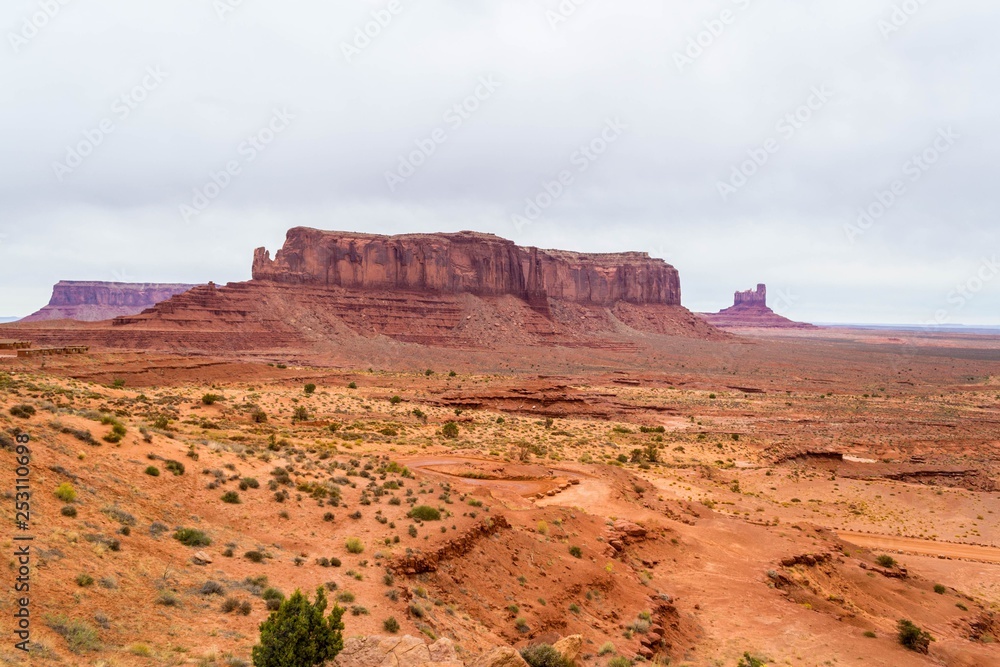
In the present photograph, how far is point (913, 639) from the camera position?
1605 cm

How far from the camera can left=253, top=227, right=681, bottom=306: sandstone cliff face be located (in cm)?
11775

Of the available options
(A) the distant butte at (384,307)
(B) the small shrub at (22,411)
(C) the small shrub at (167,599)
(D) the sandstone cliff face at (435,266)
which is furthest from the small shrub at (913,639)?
(D) the sandstone cliff face at (435,266)

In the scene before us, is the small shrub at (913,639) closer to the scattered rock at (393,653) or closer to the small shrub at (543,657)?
the small shrub at (543,657)

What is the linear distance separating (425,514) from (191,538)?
18.9 ft

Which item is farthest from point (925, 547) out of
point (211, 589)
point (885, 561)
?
point (211, 589)

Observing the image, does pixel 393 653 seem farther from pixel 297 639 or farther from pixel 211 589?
pixel 211 589

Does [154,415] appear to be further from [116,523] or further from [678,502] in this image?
[678,502]

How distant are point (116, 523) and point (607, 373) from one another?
77029 millimetres

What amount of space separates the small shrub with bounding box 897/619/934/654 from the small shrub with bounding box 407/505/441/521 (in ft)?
40.5

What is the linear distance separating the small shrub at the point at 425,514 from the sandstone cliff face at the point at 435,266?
105 meters

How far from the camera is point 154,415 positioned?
28469 millimetres

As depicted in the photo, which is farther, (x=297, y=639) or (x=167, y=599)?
(x=167, y=599)

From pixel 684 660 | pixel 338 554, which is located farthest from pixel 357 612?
pixel 684 660

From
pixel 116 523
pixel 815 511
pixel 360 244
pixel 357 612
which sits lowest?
pixel 815 511
